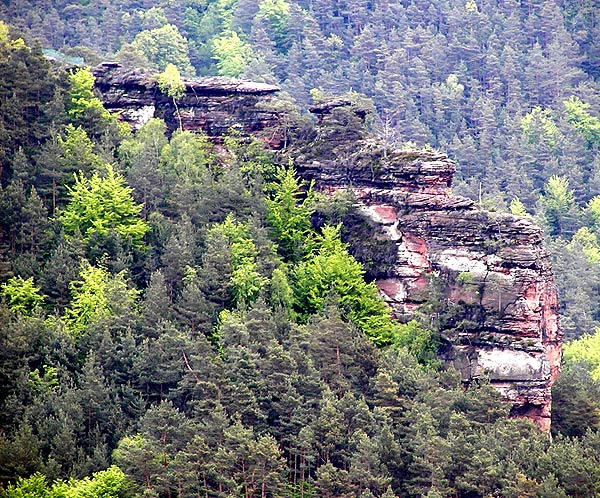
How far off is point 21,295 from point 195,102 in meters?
19.4

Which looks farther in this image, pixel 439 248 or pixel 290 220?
pixel 290 220

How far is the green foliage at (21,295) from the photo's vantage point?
237 ft

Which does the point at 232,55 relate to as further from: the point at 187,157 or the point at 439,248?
the point at 439,248

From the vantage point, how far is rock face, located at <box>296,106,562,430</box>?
2933 inches

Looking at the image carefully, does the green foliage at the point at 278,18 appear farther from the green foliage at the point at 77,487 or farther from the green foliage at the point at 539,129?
the green foliage at the point at 77,487

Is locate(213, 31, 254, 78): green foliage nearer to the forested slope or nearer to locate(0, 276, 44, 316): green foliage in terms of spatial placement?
the forested slope

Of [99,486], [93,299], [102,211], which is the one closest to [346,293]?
[93,299]

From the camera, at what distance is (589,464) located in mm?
64125

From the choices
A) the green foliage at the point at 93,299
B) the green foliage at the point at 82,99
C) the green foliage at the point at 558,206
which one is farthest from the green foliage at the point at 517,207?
the green foliage at the point at 93,299

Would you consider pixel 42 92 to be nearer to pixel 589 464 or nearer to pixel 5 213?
pixel 5 213

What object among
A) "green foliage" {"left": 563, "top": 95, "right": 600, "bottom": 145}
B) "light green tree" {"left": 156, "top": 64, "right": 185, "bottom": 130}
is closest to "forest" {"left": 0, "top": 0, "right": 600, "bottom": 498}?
"light green tree" {"left": 156, "top": 64, "right": 185, "bottom": 130}

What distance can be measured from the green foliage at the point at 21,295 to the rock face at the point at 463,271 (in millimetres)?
17297

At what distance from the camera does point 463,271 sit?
7625 centimetres

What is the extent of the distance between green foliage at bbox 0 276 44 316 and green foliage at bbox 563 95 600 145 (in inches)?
3651
